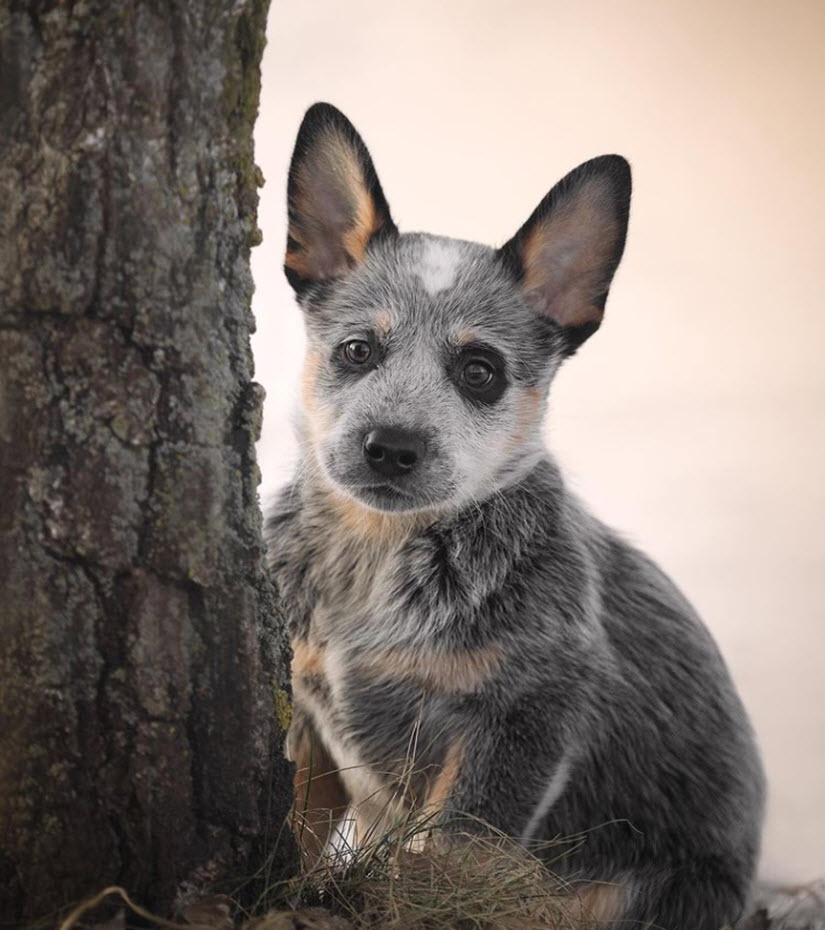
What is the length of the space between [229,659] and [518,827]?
719 millimetres

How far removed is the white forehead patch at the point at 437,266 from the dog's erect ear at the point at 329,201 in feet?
0.26

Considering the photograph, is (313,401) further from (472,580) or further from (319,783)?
(319,783)

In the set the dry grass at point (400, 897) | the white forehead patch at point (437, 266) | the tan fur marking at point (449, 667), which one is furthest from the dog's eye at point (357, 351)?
the dry grass at point (400, 897)

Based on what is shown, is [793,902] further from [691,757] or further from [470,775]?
[470,775]

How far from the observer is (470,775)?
1.73m

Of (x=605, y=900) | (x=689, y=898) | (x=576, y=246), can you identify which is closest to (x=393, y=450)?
(x=576, y=246)

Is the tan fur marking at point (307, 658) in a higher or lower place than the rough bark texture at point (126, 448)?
lower

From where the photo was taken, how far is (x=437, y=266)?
1.87m

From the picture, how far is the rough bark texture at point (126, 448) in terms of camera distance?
1.09m

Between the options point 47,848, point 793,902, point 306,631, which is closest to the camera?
point 47,848

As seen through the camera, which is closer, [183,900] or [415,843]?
[183,900]

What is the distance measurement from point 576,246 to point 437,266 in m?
0.24

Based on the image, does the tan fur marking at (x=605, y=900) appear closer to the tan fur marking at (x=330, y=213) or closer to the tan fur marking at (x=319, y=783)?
the tan fur marking at (x=319, y=783)

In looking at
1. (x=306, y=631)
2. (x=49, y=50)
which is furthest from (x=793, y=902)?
(x=49, y=50)
